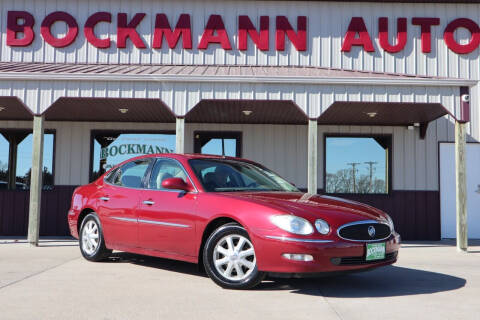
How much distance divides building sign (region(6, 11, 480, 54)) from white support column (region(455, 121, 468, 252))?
3.90 metres

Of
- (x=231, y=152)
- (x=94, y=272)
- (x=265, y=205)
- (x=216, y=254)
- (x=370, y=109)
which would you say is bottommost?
(x=94, y=272)

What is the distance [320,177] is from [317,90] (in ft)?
11.9

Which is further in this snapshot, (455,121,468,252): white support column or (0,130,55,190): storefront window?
(0,130,55,190): storefront window

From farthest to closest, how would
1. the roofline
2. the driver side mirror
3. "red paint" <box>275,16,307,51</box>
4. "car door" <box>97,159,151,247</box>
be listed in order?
"red paint" <box>275,16,307,51</box> < the roofline < "car door" <box>97,159,151,247</box> < the driver side mirror

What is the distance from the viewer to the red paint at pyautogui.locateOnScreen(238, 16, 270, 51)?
39.5 ft

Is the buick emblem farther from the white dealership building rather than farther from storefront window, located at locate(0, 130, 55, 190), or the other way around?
storefront window, located at locate(0, 130, 55, 190)

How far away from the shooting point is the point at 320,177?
11789mm

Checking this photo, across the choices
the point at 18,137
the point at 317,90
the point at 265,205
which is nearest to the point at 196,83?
the point at 317,90

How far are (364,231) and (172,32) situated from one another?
880 centimetres

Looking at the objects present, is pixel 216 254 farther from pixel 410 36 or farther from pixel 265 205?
pixel 410 36

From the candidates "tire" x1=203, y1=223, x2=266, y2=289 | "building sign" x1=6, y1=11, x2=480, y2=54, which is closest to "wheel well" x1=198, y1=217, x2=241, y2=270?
"tire" x1=203, y1=223, x2=266, y2=289

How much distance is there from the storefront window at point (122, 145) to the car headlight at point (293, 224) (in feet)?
25.1

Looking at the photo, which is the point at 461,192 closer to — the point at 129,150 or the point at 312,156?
the point at 312,156

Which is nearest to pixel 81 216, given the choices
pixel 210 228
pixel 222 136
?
pixel 210 228
